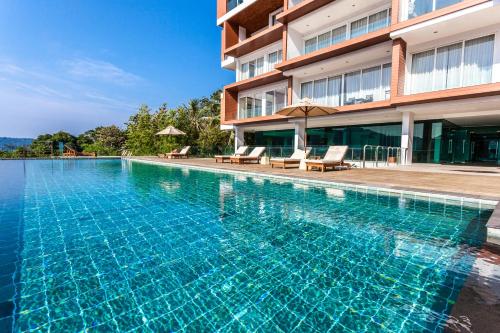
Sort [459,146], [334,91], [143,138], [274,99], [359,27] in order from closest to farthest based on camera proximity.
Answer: [359,27], [334,91], [459,146], [274,99], [143,138]

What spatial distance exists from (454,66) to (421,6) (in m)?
3.35

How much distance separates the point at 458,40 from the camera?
11.9m

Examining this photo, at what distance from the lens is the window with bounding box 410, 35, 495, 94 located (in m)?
11.3

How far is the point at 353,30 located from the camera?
1582 cm

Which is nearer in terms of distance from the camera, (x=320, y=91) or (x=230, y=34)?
(x=320, y=91)

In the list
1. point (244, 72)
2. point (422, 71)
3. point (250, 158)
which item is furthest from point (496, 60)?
point (244, 72)

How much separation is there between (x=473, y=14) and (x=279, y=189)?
451 inches

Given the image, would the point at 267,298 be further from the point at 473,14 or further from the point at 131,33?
the point at 131,33

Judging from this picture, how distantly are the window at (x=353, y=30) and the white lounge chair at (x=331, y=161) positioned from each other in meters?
7.97

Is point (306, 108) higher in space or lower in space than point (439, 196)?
higher

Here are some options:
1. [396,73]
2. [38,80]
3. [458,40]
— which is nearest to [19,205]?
[396,73]

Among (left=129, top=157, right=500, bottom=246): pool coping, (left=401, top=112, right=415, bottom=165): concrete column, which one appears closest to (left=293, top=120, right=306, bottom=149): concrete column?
(left=401, top=112, right=415, bottom=165): concrete column

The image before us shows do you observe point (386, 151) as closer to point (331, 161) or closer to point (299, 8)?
point (331, 161)

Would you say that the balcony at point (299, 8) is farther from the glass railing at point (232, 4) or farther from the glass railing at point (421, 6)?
the glass railing at point (232, 4)
